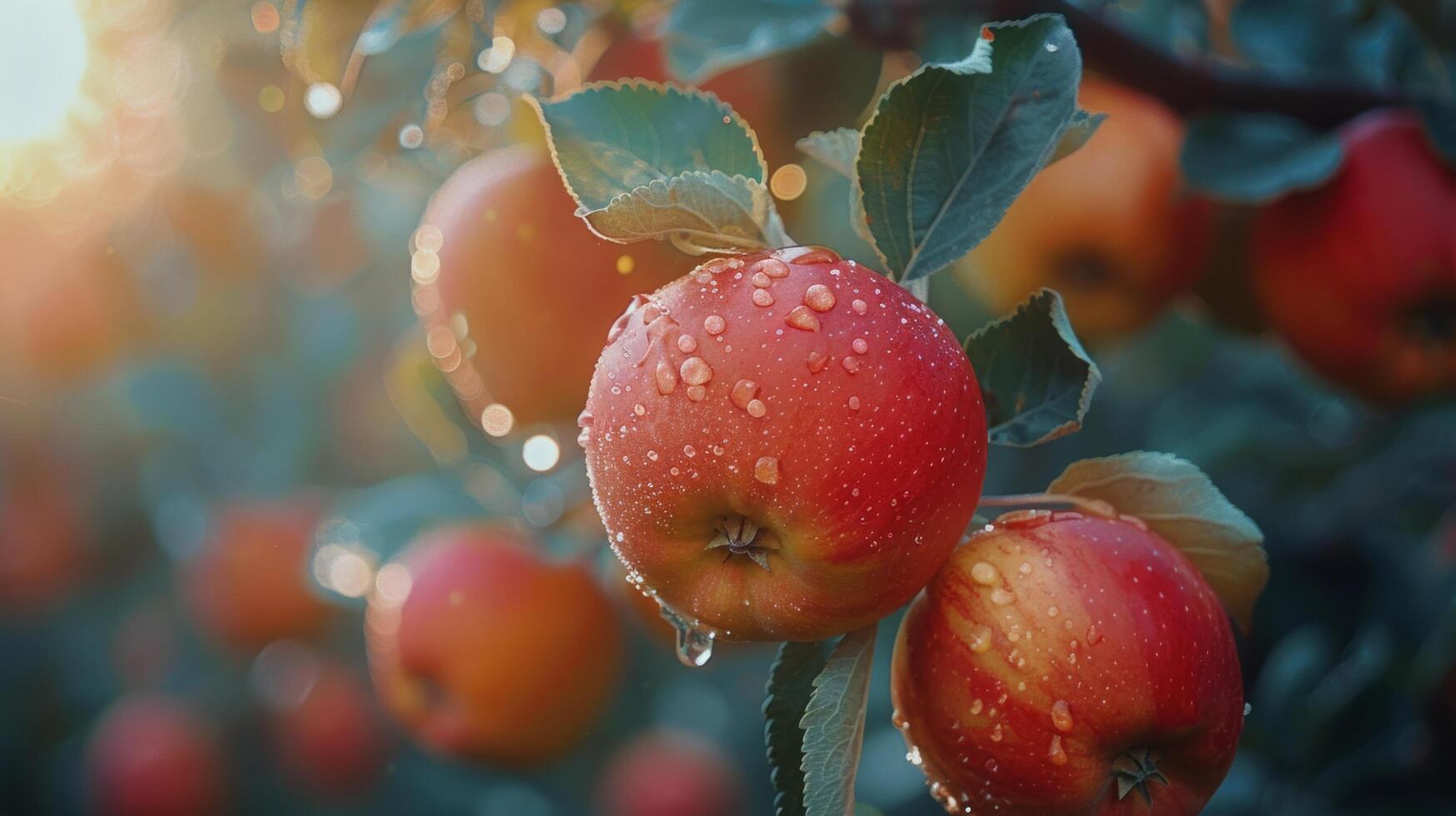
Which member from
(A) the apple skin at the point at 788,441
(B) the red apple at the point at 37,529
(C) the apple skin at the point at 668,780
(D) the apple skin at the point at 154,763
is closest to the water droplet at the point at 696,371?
(A) the apple skin at the point at 788,441

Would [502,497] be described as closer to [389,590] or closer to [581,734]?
[389,590]

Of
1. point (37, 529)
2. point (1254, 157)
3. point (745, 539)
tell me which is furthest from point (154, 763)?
point (1254, 157)

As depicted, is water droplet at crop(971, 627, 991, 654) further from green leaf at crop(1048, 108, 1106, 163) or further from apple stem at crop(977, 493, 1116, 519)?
green leaf at crop(1048, 108, 1106, 163)

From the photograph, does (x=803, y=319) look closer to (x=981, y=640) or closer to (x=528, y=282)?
(x=981, y=640)

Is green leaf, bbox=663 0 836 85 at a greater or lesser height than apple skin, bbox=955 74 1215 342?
greater

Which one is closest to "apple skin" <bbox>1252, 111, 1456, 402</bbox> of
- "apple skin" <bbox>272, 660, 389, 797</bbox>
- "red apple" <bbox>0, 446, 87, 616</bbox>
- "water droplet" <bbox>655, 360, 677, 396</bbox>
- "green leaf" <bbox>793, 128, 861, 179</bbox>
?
"green leaf" <bbox>793, 128, 861, 179</bbox>
